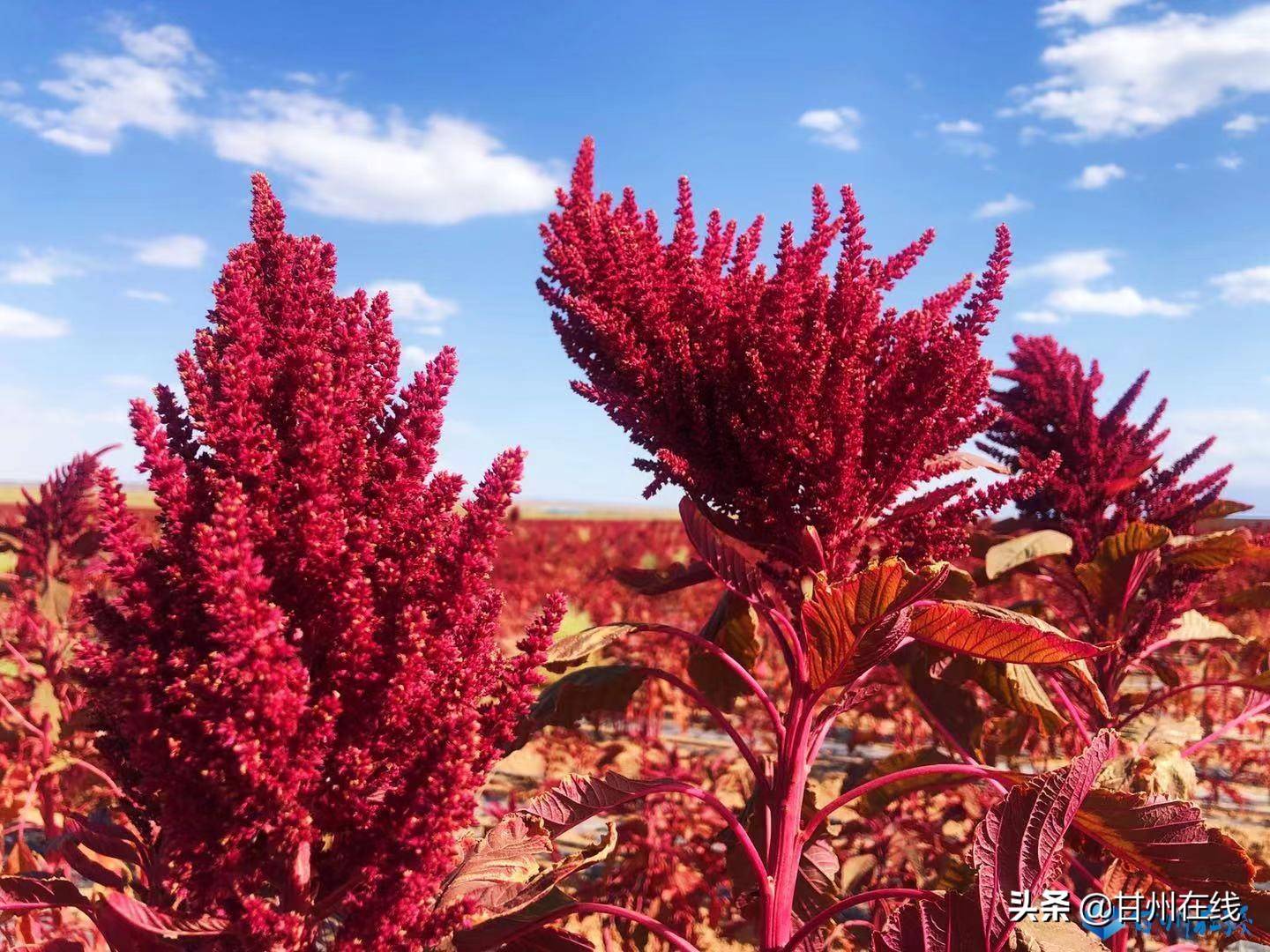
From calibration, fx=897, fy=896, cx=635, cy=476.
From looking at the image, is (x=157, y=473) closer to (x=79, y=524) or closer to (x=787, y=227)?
(x=787, y=227)

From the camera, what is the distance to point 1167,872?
58.4 inches

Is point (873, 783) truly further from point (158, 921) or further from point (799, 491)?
point (158, 921)

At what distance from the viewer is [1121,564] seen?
217 centimetres

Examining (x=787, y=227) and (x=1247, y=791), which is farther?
(x=1247, y=791)

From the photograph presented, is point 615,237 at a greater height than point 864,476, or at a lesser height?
greater

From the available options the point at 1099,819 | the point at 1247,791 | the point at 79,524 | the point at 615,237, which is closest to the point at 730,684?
the point at 1099,819

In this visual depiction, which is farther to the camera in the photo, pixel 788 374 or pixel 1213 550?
pixel 1213 550

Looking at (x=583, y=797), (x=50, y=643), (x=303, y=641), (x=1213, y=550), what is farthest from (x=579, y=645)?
(x=50, y=643)

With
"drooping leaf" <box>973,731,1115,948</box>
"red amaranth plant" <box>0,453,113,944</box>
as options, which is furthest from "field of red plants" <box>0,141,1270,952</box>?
"red amaranth plant" <box>0,453,113,944</box>

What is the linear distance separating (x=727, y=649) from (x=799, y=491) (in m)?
0.73

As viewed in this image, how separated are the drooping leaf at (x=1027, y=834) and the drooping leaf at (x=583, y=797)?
1.58ft

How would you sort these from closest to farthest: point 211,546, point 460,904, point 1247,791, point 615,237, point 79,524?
point 211,546 → point 460,904 → point 615,237 → point 79,524 → point 1247,791

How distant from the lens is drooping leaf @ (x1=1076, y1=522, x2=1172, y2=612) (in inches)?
82.0

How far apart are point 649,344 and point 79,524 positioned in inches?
109
